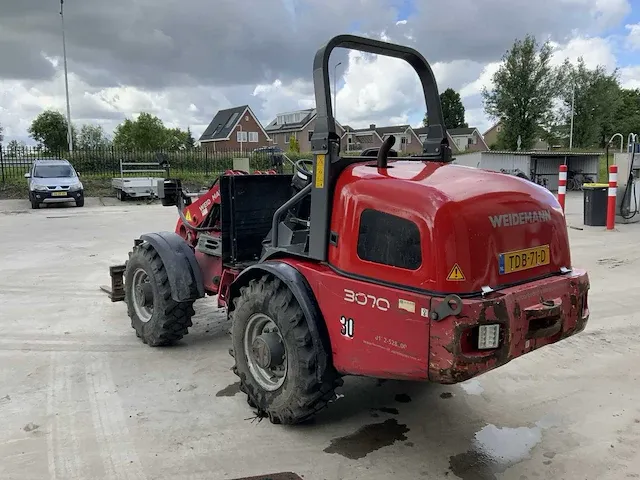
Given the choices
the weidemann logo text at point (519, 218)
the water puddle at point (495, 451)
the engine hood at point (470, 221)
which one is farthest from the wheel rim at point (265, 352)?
the weidemann logo text at point (519, 218)

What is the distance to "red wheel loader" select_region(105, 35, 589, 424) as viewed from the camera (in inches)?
113

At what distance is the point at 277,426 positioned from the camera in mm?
3727

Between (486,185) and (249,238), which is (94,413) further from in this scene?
(486,185)

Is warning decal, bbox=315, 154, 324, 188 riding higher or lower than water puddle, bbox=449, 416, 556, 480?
higher

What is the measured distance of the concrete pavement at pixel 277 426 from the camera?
10.8 ft

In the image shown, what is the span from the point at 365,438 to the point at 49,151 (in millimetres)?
28496

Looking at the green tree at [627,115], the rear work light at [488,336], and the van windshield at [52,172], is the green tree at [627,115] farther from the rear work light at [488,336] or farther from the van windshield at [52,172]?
the rear work light at [488,336]

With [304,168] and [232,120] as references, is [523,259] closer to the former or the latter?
[304,168]

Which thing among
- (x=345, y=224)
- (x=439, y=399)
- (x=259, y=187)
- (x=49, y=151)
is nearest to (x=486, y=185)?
(x=345, y=224)

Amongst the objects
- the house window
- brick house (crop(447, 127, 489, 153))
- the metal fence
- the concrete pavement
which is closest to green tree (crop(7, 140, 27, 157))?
the metal fence

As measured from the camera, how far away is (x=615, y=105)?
190ft

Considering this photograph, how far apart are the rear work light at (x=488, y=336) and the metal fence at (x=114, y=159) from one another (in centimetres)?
2090

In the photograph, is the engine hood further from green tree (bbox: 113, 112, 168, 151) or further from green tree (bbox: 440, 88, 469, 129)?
green tree (bbox: 440, 88, 469, 129)

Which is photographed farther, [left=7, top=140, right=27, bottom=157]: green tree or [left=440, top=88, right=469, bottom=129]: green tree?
[left=440, top=88, right=469, bottom=129]: green tree
